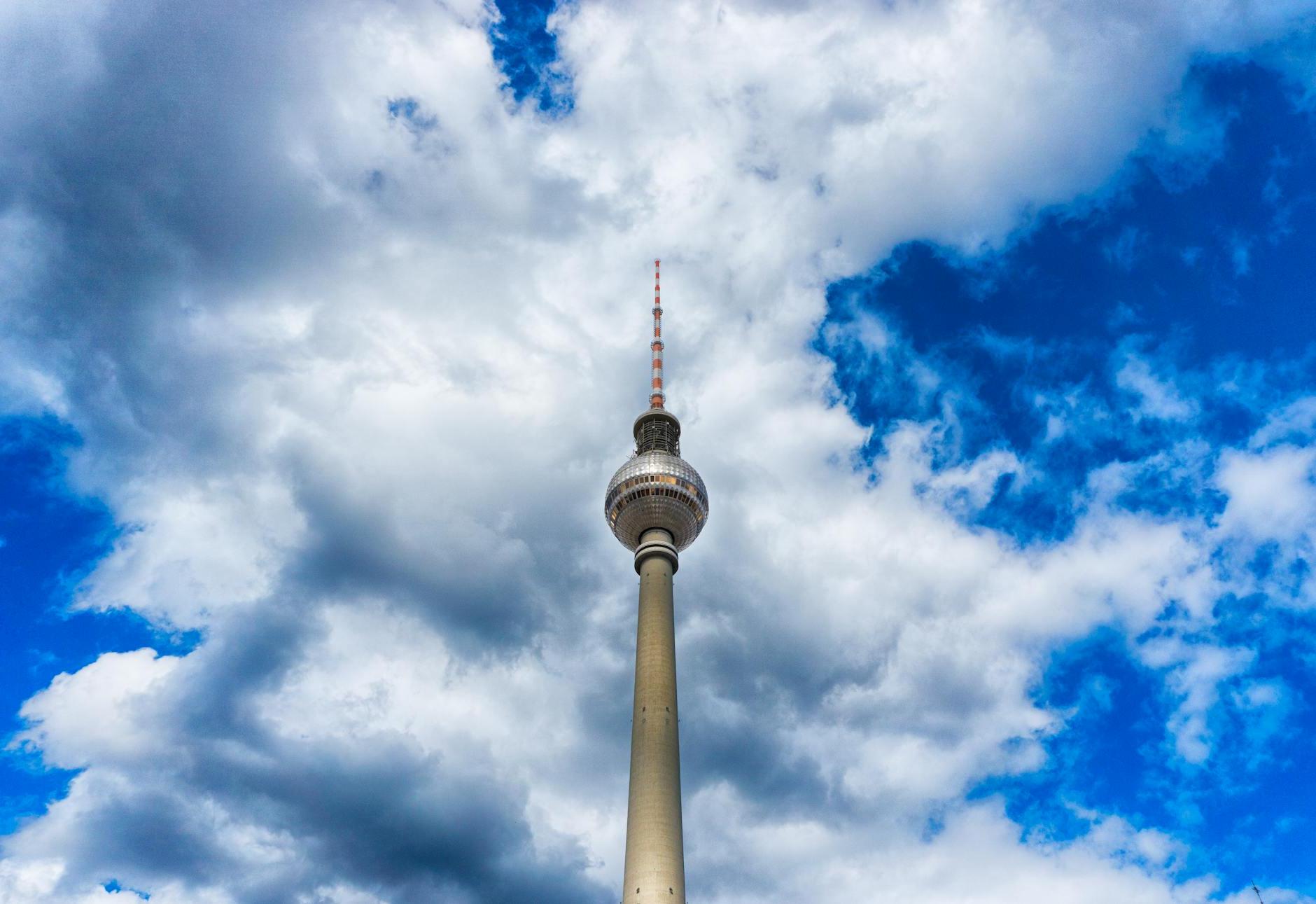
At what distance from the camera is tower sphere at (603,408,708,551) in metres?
132

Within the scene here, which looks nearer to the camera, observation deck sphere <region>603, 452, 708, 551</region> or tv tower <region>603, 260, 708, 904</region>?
tv tower <region>603, 260, 708, 904</region>

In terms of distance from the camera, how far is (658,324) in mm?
163375

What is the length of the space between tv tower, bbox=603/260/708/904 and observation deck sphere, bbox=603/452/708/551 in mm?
134

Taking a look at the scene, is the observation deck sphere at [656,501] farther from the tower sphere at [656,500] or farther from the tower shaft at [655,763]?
the tower shaft at [655,763]

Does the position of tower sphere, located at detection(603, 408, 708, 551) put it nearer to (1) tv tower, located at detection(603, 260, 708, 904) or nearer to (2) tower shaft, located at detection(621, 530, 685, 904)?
(1) tv tower, located at detection(603, 260, 708, 904)

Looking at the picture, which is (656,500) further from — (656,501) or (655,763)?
(655,763)

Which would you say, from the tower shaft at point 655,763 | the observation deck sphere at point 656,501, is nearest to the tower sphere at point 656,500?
the observation deck sphere at point 656,501

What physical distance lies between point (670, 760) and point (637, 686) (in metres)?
10.9

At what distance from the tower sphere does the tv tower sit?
0.13 meters

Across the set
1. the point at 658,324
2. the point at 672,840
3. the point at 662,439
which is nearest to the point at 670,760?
the point at 672,840

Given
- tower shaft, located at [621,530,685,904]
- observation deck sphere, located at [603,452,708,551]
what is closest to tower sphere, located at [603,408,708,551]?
observation deck sphere, located at [603,452,708,551]

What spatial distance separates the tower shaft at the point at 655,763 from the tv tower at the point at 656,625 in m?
0.09

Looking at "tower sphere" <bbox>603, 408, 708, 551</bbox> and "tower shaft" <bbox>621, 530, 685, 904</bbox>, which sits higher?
"tower sphere" <bbox>603, 408, 708, 551</bbox>

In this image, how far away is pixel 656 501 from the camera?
433ft
